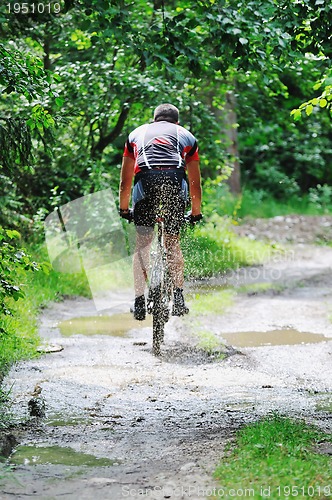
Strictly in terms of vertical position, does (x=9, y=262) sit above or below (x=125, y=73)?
below

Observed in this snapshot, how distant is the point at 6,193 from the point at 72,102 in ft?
6.33

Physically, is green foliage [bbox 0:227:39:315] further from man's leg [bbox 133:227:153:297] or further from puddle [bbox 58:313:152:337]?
puddle [bbox 58:313:152:337]

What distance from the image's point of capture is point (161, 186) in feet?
22.4

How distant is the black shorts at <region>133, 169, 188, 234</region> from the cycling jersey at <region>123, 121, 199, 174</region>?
0.08 m

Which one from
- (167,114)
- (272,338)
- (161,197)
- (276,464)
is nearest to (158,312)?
(161,197)

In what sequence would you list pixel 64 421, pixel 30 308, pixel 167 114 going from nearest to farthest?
1. pixel 64 421
2. pixel 167 114
3. pixel 30 308

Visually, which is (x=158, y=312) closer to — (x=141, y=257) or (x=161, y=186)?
(x=141, y=257)

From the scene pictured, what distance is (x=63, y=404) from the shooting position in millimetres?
5504

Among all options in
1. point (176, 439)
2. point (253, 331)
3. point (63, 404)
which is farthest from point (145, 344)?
point (176, 439)

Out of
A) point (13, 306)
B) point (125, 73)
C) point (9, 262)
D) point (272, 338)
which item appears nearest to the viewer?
point (9, 262)

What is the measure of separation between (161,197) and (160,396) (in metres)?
1.96

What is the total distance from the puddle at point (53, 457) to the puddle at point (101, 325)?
12.9 ft

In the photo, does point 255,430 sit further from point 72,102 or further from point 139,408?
point 72,102

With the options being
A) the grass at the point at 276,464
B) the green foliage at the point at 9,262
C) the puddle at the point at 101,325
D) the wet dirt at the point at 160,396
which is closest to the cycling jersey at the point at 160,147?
the wet dirt at the point at 160,396
